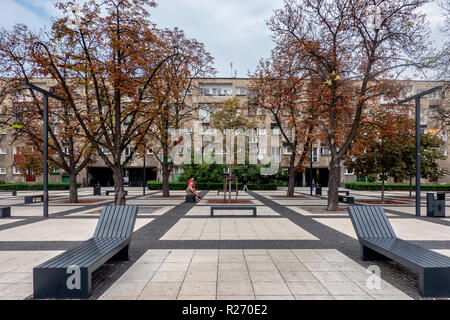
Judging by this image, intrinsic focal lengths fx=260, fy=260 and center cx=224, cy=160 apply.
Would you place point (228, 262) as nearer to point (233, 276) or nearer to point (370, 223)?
point (233, 276)

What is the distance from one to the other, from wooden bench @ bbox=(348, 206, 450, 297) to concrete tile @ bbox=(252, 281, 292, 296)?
1.83 m

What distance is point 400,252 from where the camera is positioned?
4.23 metres

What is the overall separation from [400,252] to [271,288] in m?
2.21

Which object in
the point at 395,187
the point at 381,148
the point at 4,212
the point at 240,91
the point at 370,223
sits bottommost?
the point at 395,187

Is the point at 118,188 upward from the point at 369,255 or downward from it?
upward

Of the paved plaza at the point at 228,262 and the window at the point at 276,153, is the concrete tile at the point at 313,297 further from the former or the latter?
the window at the point at 276,153

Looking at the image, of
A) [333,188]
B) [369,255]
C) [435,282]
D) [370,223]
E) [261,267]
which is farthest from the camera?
[333,188]

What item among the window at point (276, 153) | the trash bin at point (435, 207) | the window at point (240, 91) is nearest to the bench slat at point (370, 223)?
the trash bin at point (435, 207)

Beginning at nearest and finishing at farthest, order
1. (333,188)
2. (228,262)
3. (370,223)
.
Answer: (228,262), (370,223), (333,188)

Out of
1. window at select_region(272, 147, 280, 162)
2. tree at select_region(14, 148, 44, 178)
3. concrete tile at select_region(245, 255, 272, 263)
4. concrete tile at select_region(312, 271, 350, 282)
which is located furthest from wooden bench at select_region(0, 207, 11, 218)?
window at select_region(272, 147, 280, 162)

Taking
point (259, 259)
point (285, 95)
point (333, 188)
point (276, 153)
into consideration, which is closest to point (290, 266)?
point (259, 259)
